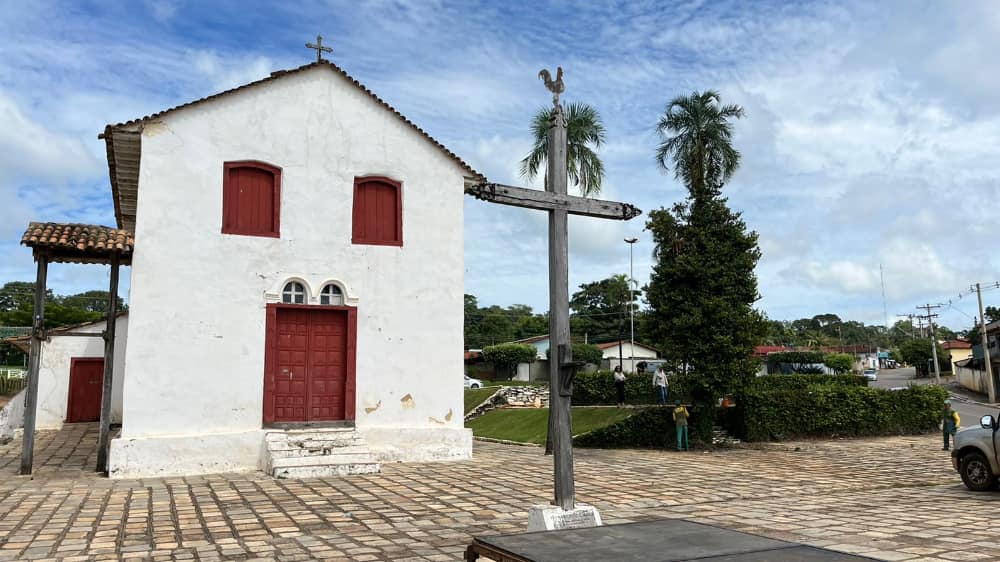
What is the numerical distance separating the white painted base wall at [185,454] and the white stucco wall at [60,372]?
34.0 feet

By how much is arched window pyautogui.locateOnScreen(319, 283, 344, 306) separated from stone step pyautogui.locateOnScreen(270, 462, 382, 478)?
3.44 metres

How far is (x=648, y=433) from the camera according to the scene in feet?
62.7

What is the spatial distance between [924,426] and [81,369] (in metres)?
28.4

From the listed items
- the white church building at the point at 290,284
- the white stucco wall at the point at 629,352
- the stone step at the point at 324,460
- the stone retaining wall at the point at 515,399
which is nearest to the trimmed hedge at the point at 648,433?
the white church building at the point at 290,284

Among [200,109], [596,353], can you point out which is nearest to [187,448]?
[200,109]

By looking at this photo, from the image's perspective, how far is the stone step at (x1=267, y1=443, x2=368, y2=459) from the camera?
12366mm

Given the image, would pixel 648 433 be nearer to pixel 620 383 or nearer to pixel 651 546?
pixel 620 383

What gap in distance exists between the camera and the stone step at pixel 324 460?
11.9m

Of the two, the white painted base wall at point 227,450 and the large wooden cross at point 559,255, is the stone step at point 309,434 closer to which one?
the white painted base wall at point 227,450

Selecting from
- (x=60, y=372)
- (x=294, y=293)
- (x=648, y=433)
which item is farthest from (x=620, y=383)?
(x=60, y=372)

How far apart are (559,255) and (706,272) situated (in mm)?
12102

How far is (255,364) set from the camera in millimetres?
13242

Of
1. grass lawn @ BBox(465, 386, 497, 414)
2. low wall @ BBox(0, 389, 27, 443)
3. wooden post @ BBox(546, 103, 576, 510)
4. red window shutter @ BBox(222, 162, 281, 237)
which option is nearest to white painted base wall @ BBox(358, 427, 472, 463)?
red window shutter @ BBox(222, 162, 281, 237)

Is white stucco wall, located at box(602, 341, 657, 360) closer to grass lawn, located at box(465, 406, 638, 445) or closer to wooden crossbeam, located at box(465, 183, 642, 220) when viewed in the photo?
grass lawn, located at box(465, 406, 638, 445)
